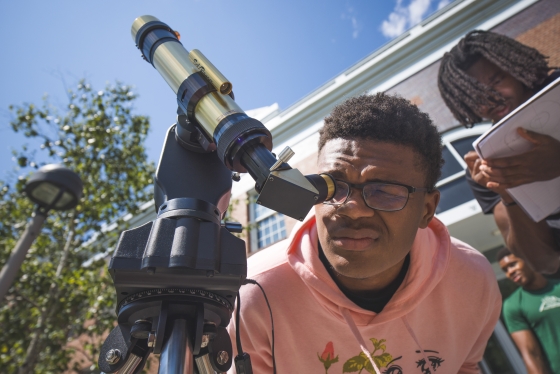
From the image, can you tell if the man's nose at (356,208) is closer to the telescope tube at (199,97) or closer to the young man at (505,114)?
the telescope tube at (199,97)

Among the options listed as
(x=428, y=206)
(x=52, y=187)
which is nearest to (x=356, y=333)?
(x=428, y=206)

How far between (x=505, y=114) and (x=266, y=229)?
7.98m

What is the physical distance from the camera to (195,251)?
84 cm

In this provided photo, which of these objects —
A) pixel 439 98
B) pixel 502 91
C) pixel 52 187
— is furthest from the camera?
pixel 439 98

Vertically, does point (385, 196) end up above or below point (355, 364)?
above

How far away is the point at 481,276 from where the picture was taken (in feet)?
6.84

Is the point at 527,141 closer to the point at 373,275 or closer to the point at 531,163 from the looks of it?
the point at 531,163

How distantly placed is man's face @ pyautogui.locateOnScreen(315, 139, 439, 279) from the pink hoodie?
0.24m

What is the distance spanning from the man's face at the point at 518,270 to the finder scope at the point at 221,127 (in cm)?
506

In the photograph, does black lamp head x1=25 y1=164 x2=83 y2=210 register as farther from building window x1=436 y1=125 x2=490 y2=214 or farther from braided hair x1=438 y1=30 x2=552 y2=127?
building window x1=436 y1=125 x2=490 y2=214

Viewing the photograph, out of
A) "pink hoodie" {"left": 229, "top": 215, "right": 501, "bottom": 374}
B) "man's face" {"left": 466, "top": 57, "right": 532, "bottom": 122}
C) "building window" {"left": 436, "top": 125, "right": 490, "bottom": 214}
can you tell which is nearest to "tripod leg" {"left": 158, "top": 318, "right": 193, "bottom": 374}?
"pink hoodie" {"left": 229, "top": 215, "right": 501, "bottom": 374}

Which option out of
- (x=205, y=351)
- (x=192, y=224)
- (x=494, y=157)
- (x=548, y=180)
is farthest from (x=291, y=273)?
(x=548, y=180)

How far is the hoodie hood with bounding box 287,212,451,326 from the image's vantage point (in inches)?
74.3

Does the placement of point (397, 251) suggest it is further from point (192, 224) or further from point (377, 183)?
point (192, 224)
